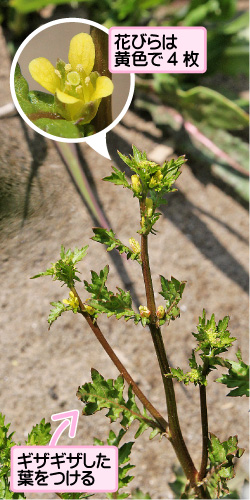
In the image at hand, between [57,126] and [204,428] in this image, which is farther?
[57,126]

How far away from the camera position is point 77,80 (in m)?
0.73

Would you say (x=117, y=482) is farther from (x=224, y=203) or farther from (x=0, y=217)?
(x=224, y=203)

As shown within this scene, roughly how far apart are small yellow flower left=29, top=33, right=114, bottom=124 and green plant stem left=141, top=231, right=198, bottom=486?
0.29 meters

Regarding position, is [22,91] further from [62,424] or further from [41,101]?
[62,424]

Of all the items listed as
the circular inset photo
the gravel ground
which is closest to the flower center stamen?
the circular inset photo

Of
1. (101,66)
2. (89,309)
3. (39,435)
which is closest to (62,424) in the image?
(39,435)

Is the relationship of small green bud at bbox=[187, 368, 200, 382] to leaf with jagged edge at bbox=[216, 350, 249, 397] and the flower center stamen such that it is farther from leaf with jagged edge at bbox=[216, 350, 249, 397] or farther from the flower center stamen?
the flower center stamen

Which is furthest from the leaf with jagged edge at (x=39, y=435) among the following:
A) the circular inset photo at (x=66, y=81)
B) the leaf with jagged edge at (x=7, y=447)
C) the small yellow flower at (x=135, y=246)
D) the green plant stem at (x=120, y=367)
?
the circular inset photo at (x=66, y=81)

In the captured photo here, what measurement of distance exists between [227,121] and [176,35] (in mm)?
479

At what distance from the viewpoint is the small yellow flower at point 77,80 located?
2.39ft

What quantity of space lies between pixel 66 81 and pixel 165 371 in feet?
1.29

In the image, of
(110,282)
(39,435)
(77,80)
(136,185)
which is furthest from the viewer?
(110,282)

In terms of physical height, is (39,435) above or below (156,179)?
below

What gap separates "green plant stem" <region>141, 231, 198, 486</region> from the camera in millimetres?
524
